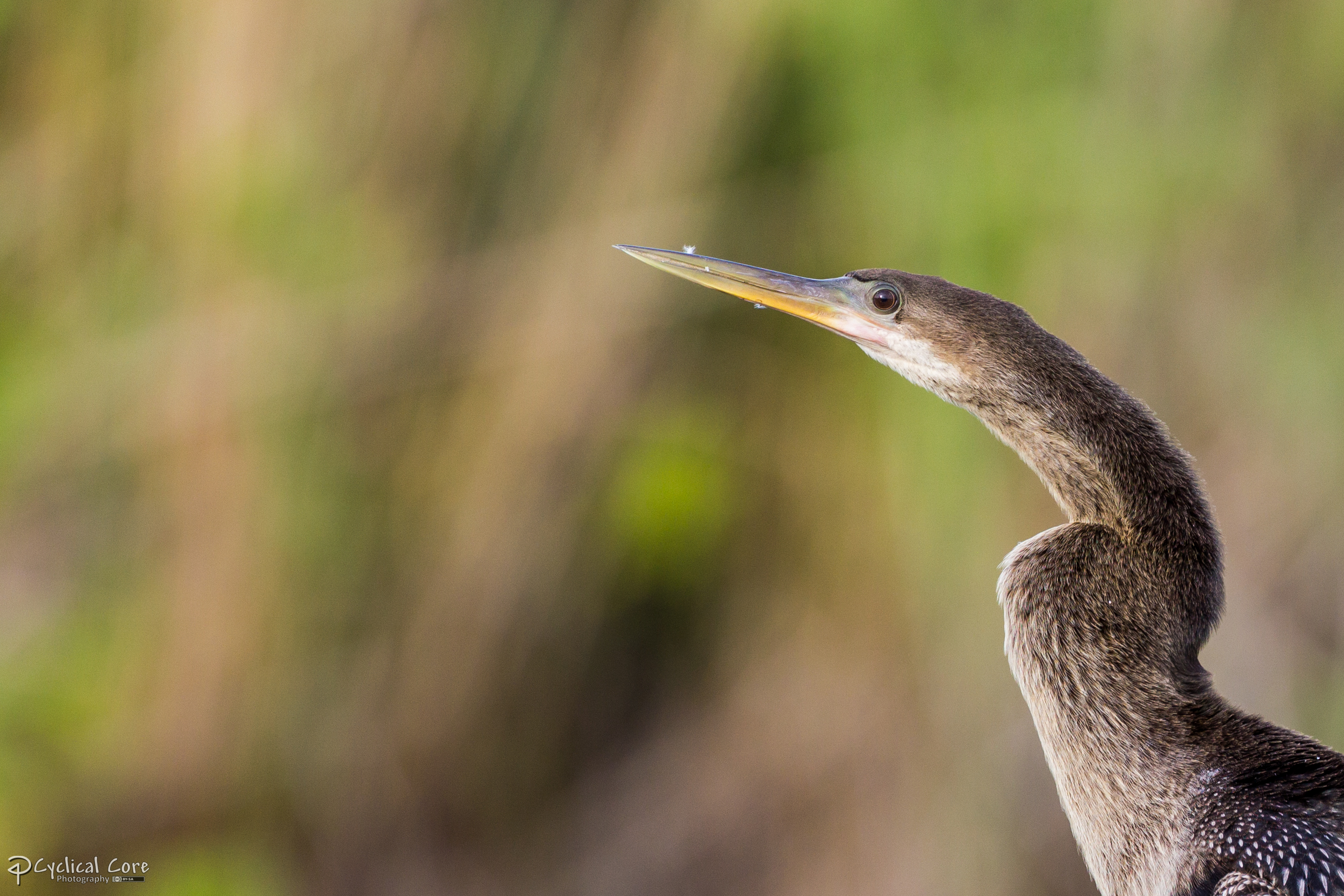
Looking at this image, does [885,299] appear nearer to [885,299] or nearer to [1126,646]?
[885,299]

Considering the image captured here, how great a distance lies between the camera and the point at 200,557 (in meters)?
2.85

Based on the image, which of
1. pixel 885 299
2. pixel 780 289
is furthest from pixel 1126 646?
pixel 780 289

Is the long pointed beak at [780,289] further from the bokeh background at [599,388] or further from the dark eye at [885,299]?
the bokeh background at [599,388]

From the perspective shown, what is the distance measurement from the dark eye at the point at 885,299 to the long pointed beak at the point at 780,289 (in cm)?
3

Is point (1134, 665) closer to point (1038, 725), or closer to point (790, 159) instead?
point (1038, 725)

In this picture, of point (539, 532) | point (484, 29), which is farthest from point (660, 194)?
point (539, 532)

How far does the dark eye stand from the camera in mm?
1759

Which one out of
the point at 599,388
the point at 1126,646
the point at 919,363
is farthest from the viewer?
the point at 599,388

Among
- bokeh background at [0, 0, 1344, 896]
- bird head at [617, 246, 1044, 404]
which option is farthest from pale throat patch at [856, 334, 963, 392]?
bokeh background at [0, 0, 1344, 896]

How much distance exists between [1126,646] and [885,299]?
1.93 feet

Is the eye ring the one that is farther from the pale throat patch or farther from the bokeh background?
the bokeh background

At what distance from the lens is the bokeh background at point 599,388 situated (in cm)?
265

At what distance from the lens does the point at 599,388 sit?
2.88m

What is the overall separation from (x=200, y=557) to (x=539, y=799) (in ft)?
3.46
